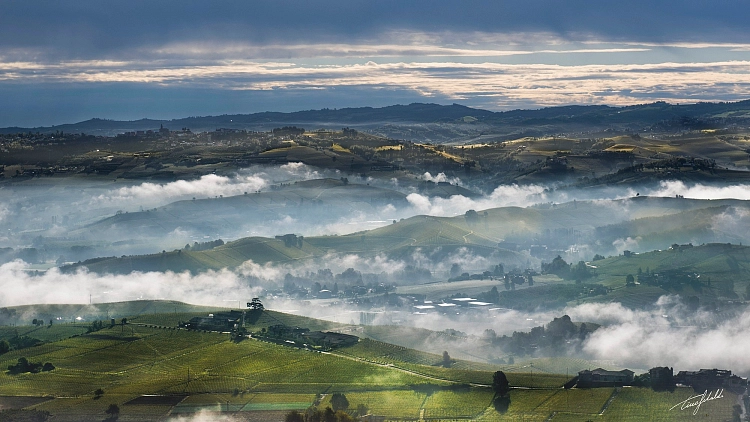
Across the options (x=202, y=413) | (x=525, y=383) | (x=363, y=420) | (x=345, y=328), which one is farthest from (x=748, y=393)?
(x=345, y=328)

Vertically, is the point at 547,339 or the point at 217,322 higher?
the point at 217,322

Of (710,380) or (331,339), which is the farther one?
(331,339)

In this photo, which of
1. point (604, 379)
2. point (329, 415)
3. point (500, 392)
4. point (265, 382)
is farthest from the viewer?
point (604, 379)

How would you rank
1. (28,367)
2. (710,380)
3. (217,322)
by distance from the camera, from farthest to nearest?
(217,322) → (28,367) → (710,380)

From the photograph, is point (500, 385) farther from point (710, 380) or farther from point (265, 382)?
point (265, 382)

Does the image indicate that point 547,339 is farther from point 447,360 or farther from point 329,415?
point 329,415

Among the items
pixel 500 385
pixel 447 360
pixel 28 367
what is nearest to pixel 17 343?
pixel 28 367

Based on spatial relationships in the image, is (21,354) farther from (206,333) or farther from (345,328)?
(345,328)

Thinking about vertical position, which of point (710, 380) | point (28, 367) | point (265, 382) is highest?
point (28, 367)
